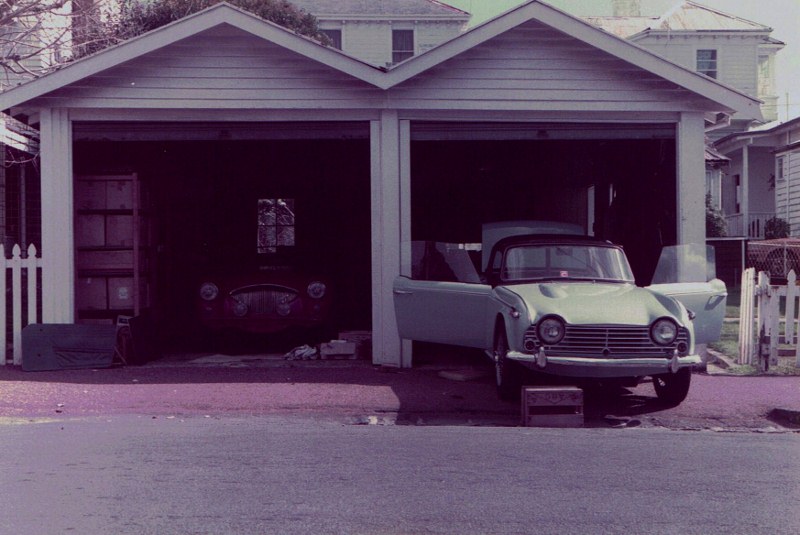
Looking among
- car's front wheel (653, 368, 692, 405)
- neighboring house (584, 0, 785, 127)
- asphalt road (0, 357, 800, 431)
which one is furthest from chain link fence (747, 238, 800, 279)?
car's front wheel (653, 368, 692, 405)

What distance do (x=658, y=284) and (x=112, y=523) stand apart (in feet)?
23.6

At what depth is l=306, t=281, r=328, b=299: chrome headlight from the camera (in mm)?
12891

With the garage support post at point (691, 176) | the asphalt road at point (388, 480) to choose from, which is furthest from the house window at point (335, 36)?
the asphalt road at point (388, 480)

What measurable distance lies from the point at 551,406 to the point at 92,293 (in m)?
6.90

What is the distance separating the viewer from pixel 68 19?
65.7 feet

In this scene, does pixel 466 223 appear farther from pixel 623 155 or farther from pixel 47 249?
pixel 47 249

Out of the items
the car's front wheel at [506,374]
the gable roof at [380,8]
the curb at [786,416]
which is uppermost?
the gable roof at [380,8]

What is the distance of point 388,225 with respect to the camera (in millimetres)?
11953

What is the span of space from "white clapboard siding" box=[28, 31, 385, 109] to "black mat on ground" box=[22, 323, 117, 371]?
2797 mm

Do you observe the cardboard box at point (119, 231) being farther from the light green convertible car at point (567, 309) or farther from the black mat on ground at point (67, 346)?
the light green convertible car at point (567, 309)

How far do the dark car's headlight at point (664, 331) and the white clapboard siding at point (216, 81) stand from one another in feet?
16.5

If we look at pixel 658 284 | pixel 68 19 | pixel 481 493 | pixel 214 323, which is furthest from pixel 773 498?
pixel 68 19

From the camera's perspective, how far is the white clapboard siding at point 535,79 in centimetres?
1189

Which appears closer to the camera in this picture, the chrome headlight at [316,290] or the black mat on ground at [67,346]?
the black mat on ground at [67,346]
